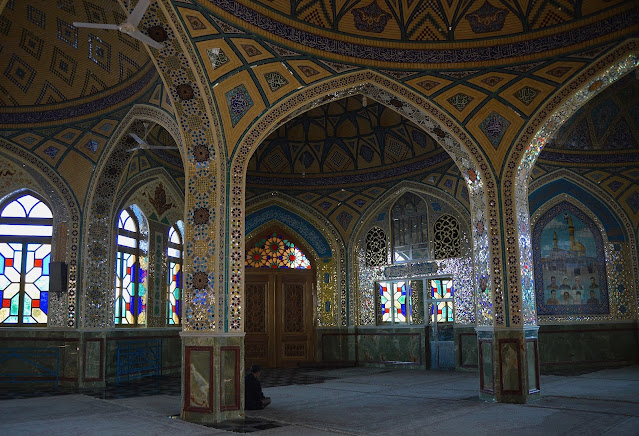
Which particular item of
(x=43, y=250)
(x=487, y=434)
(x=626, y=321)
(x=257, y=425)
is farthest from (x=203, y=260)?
(x=626, y=321)

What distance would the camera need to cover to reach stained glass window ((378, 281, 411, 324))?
49.9ft

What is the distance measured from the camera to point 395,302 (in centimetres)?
1543

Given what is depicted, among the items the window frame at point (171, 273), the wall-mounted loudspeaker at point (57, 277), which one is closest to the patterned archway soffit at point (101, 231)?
the wall-mounted loudspeaker at point (57, 277)

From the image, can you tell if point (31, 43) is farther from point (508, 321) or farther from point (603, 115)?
point (603, 115)

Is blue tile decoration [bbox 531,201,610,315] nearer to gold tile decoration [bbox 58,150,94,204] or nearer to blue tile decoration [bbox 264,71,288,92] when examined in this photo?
blue tile decoration [bbox 264,71,288,92]

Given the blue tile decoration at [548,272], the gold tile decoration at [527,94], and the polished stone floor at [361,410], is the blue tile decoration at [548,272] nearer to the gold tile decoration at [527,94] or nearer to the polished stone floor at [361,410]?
the polished stone floor at [361,410]

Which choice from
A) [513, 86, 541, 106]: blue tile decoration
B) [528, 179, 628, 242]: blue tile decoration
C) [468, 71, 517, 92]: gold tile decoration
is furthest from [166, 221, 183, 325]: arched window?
[528, 179, 628, 242]: blue tile decoration

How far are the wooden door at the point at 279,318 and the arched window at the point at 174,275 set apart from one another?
6.36 ft

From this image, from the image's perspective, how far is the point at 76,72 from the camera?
10859 mm

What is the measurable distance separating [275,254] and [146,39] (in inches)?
372

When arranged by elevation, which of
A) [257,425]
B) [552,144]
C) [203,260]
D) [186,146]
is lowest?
[257,425]

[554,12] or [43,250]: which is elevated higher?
[554,12]

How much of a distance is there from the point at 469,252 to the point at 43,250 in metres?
9.49

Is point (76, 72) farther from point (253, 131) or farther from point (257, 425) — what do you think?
point (257, 425)
